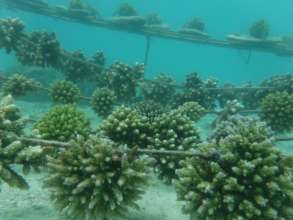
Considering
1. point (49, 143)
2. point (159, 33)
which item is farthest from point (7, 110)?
point (159, 33)

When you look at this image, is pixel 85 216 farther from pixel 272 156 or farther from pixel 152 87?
pixel 152 87

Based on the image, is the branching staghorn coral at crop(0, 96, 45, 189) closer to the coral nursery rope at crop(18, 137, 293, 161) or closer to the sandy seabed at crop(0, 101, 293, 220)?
the coral nursery rope at crop(18, 137, 293, 161)

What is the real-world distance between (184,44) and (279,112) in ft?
324

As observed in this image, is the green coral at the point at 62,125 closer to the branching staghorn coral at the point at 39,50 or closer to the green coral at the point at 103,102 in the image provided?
the green coral at the point at 103,102

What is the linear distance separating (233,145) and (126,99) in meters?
7.62

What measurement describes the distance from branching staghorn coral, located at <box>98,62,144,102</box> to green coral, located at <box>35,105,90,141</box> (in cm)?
491

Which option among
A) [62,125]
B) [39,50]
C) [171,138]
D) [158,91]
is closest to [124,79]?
[158,91]

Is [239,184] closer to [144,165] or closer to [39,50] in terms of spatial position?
[144,165]

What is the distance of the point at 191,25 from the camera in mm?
19203

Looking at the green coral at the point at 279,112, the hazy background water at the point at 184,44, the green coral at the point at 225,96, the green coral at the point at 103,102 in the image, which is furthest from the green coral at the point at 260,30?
the hazy background water at the point at 184,44

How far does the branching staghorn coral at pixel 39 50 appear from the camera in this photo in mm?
13562

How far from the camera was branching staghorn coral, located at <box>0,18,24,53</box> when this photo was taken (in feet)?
44.5

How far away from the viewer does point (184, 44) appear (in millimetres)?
107500

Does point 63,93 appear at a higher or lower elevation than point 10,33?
lower
